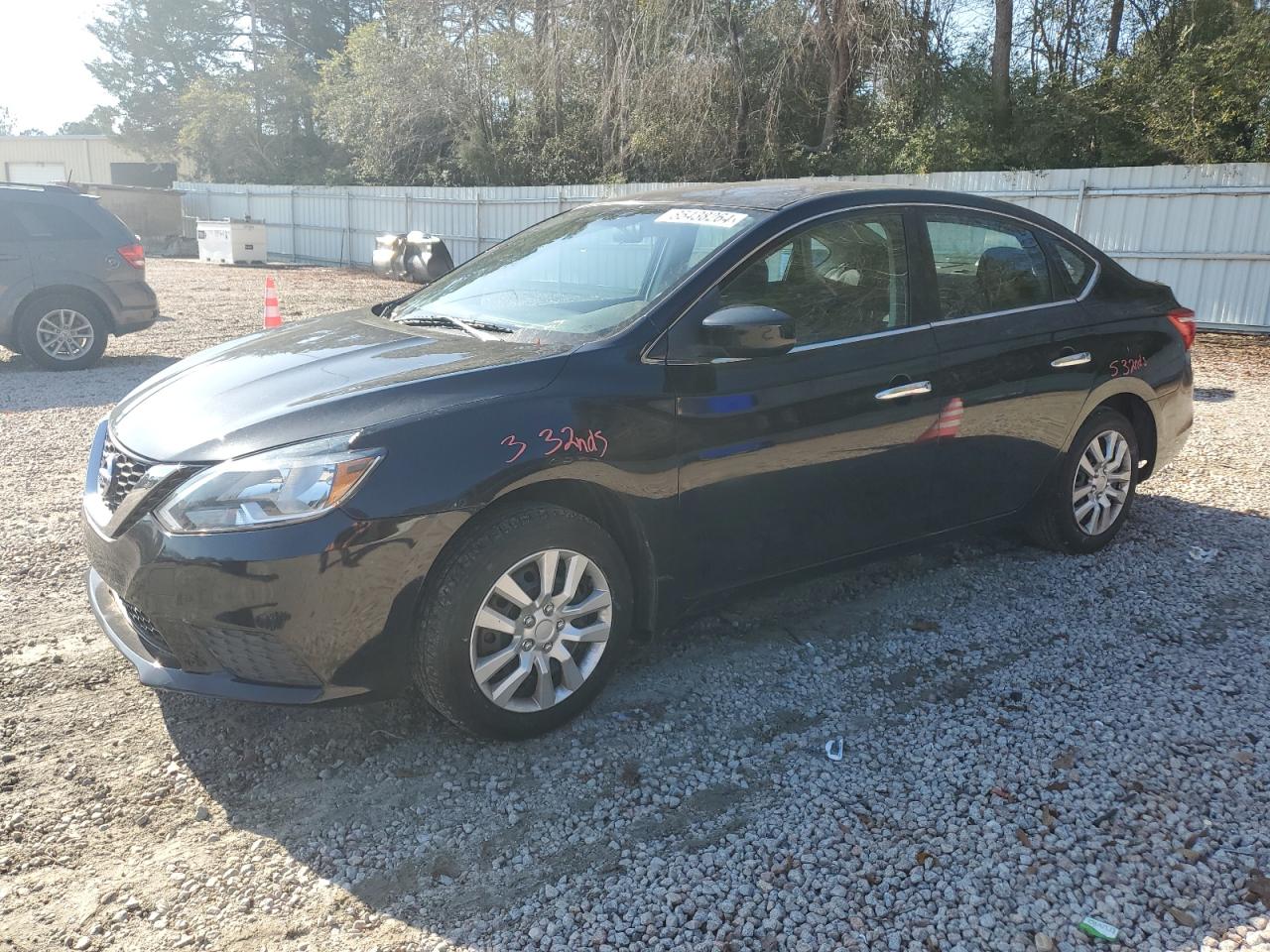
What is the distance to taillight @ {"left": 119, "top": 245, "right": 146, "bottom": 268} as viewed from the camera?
10.4 meters

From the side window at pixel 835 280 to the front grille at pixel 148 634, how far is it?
2158 millimetres

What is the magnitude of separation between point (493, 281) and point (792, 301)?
132 centimetres

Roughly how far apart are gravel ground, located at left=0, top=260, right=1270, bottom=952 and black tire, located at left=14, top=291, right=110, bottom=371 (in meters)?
6.53

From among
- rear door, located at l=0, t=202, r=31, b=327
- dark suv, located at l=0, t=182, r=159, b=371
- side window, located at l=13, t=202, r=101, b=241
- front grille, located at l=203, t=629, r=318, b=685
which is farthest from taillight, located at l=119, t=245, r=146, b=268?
front grille, located at l=203, t=629, r=318, b=685

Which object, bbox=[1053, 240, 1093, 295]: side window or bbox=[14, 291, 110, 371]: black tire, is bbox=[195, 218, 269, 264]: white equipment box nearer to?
bbox=[14, 291, 110, 371]: black tire

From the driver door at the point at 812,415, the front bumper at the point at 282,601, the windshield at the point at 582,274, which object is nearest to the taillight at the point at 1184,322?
the driver door at the point at 812,415

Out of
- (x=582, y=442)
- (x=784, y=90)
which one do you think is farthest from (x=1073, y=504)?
(x=784, y=90)

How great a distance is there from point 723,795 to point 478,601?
97 centimetres

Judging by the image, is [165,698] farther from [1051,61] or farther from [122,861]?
[1051,61]

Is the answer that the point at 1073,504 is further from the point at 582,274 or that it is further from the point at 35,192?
the point at 35,192

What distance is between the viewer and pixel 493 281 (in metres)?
4.38

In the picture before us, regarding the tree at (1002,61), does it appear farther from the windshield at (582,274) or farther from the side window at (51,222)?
the windshield at (582,274)

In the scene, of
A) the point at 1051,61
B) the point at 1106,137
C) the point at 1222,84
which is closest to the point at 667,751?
the point at 1222,84

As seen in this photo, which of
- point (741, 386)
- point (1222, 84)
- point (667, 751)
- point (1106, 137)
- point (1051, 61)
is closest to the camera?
point (667, 751)
